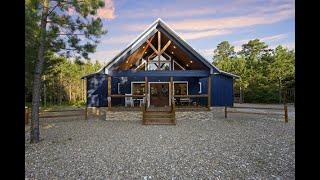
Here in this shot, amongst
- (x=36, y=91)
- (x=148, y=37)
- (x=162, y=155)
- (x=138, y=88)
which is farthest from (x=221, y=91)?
(x=36, y=91)

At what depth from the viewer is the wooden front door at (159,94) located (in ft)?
65.9

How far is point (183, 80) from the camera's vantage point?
Answer: 66.3ft

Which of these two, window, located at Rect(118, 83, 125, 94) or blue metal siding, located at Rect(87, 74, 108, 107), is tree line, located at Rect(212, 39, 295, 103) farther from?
blue metal siding, located at Rect(87, 74, 108, 107)

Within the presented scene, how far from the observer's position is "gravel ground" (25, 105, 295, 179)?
5.55m

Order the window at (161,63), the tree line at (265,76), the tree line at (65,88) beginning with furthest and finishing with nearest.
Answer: the tree line at (65,88)
the tree line at (265,76)
the window at (161,63)

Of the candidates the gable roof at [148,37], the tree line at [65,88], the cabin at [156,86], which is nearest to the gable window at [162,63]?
the cabin at [156,86]

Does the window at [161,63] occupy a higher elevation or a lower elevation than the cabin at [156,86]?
higher

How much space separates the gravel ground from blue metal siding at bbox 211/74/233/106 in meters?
9.52

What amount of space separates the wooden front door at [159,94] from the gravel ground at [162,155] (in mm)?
8758

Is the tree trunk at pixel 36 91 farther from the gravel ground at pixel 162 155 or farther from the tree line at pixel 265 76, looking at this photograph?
the tree line at pixel 265 76

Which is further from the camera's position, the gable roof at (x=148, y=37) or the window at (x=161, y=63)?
the window at (x=161, y=63)

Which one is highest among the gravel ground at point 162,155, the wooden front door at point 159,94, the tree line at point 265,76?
the tree line at point 265,76

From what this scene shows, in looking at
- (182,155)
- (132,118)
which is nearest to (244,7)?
(132,118)
